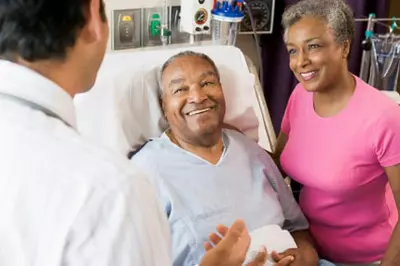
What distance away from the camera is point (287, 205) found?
192 centimetres

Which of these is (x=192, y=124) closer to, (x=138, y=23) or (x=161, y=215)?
(x=138, y=23)

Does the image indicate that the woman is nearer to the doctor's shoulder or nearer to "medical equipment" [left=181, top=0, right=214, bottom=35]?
"medical equipment" [left=181, top=0, right=214, bottom=35]

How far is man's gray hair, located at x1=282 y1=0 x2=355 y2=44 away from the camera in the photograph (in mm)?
1815

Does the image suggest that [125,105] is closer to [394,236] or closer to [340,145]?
[340,145]

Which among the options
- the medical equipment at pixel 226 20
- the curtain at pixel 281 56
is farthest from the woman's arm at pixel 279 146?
the curtain at pixel 281 56

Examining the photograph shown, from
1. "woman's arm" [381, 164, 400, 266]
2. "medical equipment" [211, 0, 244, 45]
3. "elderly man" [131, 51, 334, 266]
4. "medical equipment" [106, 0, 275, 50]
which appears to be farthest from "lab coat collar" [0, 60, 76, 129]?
"medical equipment" [211, 0, 244, 45]

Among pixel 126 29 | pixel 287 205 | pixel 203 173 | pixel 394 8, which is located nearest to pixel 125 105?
pixel 203 173

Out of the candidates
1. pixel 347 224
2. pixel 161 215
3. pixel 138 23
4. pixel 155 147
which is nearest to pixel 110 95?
pixel 155 147

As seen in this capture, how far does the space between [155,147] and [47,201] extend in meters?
1.03

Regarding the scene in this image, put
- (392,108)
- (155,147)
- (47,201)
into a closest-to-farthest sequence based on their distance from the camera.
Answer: (47,201) → (392,108) → (155,147)

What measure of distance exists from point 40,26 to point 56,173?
221mm

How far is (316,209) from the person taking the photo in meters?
1.94

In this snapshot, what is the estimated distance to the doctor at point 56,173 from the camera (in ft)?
2.73

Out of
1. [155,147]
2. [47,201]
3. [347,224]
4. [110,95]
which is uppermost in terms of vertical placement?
[47,201]
